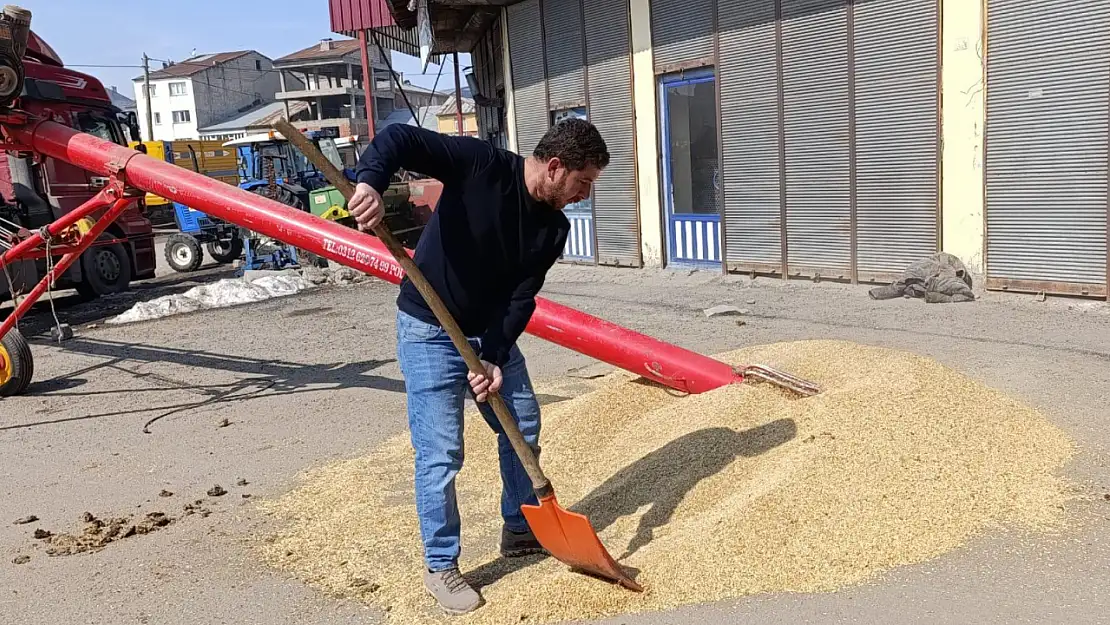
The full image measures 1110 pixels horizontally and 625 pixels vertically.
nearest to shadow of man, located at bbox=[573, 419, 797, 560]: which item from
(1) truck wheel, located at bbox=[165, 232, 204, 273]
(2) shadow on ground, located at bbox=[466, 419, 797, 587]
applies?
(2) shadow on ground, located at bbox=[466, 419, 797, 587]

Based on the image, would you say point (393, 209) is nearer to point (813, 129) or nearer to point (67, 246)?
point (813, 129)

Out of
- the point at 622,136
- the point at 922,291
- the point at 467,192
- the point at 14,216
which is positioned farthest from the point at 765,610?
the point at 14,216

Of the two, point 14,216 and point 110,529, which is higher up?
point 14,216

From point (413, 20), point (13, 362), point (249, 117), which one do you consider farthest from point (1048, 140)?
point (249, 117)

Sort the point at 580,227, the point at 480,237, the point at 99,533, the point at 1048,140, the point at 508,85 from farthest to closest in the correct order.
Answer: the point at 508,85 → the point at 580,227 → the point at 1048,140 → the point at 99,533 → the point at 480,237

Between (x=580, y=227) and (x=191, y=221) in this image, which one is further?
(x=191, y=221)

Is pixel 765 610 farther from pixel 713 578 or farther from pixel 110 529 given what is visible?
pixel 110 529

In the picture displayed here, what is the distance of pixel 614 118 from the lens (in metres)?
13.7

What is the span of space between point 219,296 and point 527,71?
6095mm

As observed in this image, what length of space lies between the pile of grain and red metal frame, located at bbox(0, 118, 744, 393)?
31 cm

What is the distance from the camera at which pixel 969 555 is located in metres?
3.54

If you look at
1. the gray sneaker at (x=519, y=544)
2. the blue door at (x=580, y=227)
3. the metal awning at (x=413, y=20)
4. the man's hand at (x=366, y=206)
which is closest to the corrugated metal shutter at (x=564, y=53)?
the blue door at (x=580, y=227)

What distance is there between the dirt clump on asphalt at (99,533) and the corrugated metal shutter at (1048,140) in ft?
26.0

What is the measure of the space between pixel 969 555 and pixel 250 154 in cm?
1723
